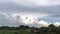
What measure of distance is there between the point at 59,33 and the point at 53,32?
5.57m

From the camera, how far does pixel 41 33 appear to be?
19562cm

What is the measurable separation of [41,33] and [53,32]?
893 centimetres

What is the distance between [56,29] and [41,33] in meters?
11.9

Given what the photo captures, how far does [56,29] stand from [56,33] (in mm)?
5484

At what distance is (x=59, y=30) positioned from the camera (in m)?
193

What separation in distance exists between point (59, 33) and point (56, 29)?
8151mm

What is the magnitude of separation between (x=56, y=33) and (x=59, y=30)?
122 inches

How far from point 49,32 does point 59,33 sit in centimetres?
841

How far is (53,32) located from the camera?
194000mm

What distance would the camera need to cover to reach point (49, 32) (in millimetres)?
195000

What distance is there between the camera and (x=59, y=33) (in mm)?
190125
